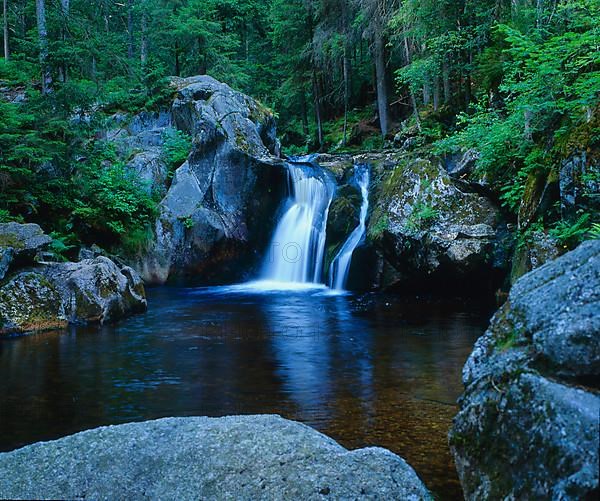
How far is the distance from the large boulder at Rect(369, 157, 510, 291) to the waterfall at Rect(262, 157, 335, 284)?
7.94 ft

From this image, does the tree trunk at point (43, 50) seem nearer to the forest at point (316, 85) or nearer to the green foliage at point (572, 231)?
the forest at point (316, 85)

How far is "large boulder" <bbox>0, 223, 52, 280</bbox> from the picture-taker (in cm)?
1024

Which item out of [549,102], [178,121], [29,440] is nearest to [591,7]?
[549,102]

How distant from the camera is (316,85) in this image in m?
28.3

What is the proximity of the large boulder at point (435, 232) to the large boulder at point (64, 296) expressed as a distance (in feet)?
21.1

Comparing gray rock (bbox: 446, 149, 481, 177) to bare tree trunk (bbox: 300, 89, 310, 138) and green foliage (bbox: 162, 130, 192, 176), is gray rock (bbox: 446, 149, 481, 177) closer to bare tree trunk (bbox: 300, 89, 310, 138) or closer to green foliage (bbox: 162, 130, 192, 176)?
green foliage (bbox: 162, 130, 192, 176)

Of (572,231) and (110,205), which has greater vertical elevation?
(110,205)

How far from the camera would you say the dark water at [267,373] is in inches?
210

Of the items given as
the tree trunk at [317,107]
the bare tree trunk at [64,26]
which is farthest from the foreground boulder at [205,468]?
the tree trunk at [317,107]

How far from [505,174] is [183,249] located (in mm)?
9413

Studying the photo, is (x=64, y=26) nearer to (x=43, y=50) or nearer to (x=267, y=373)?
(x=43, y=50)

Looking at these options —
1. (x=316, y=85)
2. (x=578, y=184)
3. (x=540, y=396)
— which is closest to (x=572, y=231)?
(x=578, y=184)

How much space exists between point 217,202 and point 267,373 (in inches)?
423

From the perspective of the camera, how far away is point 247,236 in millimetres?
17641
